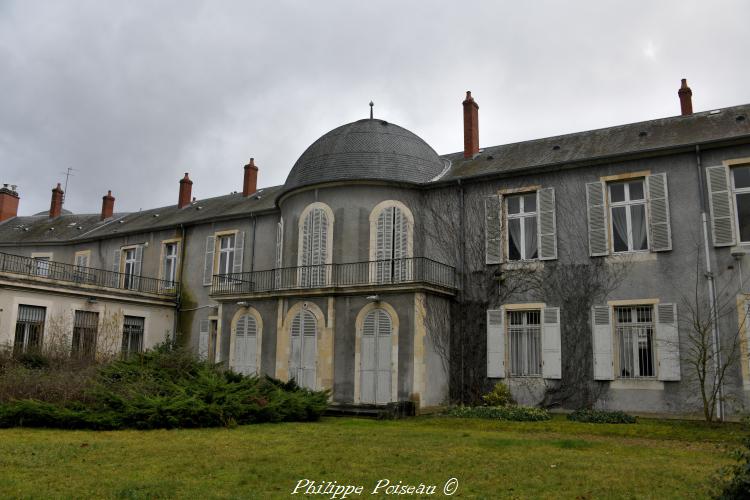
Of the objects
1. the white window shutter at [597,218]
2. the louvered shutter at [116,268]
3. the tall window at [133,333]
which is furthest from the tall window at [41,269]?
the white window shutter at [597,218]

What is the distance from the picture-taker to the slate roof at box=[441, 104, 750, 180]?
46.6ft

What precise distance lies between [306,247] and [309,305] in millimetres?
1890

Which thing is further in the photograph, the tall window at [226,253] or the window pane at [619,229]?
the tall window at [226,253]

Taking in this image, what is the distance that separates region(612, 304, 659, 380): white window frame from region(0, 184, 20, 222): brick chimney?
28.7m

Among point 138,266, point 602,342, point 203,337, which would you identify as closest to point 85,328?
point 203,337

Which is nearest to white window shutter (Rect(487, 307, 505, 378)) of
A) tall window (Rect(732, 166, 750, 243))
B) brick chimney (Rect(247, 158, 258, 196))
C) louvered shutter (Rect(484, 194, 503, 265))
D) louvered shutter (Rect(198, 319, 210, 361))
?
louvered shutter (Rect(484, 194, 503, 265))

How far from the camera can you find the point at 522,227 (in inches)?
612

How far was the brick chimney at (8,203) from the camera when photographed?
31.0 metres

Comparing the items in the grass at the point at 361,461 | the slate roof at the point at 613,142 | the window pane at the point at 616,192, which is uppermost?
the slate roof at the point at 613,142

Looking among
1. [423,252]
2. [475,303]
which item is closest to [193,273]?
[423,252]

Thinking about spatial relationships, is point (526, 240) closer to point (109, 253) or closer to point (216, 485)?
point (216, 485)

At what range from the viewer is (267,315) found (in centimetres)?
1719

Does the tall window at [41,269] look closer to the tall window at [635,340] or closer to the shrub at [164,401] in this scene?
the shrub at [164,401]

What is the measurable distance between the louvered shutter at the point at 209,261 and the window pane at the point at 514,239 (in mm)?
10556
